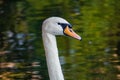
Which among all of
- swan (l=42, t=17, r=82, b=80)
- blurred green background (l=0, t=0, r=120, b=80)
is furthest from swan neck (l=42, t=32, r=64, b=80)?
blurred green background (l=0, t=0, r=120, b=80)

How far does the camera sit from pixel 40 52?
316 inches

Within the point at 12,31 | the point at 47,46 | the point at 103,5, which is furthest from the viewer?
the point at 103,5

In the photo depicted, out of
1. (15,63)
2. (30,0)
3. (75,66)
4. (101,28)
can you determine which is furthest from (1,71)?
(30,0)

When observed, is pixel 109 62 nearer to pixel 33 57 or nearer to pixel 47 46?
pixel 33 57

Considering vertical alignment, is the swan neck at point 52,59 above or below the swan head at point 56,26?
below

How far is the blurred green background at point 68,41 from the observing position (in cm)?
741

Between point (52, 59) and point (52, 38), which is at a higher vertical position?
point (52, 38)

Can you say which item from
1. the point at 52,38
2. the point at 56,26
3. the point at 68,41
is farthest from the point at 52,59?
the point at 68,41

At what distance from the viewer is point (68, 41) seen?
858 centimetres

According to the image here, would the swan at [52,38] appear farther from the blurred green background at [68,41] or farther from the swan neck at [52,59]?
the blurred green background at [68,41]

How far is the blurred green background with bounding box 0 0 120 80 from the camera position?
292 inches

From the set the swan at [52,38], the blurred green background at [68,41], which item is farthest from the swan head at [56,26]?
the blurred green background at [68,41]

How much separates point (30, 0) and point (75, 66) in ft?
13.7

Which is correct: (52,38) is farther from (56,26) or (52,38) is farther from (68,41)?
(68,41)
